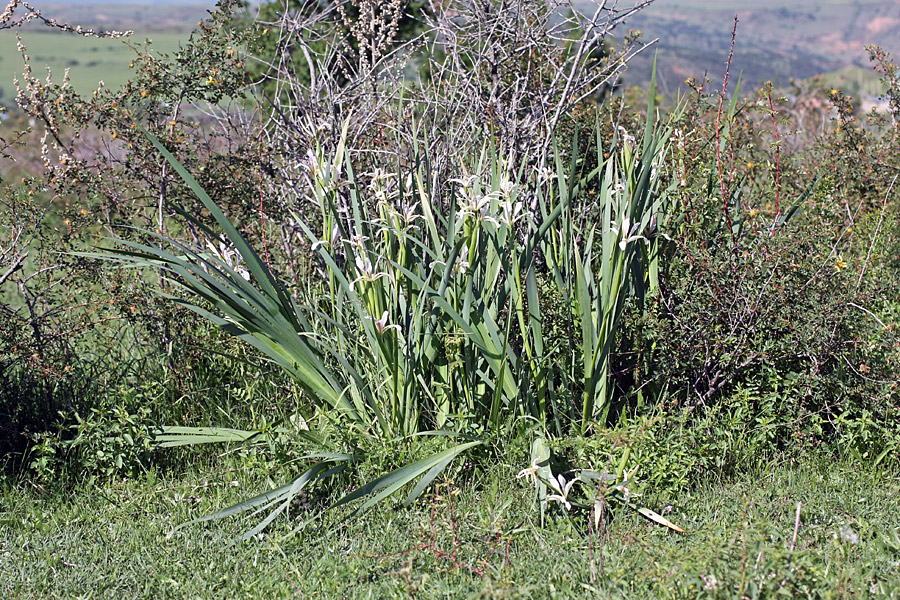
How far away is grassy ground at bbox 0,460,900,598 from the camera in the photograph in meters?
2.31

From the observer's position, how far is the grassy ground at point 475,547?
231 cm

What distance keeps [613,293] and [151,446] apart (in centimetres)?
184

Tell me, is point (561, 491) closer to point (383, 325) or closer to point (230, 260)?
point (383, 325)

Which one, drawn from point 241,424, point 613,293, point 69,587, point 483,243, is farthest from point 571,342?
point 69,587

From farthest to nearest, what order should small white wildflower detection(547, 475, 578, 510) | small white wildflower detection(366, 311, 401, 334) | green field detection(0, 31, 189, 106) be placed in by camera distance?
green field detection(0, 31, 189, 106) → small white wildflower detection(366, 311, 401, 334) → small white wildflower detection(547, 475, 578, 510)

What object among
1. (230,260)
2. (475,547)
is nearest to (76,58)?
(230,260)

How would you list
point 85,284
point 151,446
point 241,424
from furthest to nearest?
point 85,284 < point 241,424 < point 151,446

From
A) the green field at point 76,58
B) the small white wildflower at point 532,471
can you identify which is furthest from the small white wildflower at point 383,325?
the green field at point 76,58

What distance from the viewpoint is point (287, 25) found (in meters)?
3.98

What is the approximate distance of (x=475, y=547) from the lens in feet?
8.56

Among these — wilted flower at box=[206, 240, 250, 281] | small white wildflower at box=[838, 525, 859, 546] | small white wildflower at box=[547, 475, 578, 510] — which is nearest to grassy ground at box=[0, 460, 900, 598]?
small white wildflower at box=[838, 525, 859, 546]

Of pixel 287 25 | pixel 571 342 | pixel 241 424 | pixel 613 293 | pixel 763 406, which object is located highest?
pixel 287 25

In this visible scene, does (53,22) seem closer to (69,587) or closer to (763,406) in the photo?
(69,587)

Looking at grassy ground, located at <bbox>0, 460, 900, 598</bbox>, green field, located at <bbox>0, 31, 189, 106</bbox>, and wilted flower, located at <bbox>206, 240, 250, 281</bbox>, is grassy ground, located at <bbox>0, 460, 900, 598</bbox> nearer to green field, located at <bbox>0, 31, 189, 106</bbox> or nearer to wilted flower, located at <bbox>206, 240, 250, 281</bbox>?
wilted flower, located at <bbox>206, 240, 250, 281</bbox>
